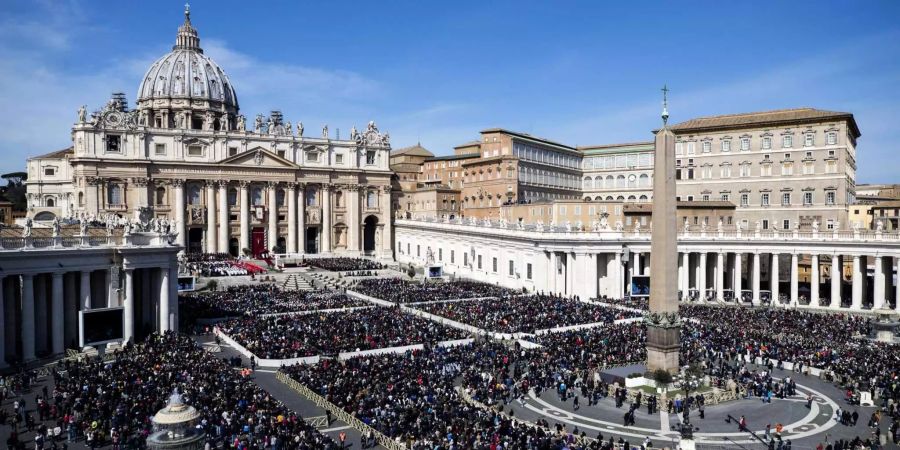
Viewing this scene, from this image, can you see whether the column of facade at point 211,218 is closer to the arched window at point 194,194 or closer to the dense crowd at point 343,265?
the arched window at point 194,194

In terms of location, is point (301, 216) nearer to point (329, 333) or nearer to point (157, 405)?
point (329, 333)

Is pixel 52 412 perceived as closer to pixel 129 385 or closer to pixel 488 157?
pixel 129 385

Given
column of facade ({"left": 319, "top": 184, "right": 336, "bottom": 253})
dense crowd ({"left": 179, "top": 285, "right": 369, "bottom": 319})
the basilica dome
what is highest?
the basilica dome

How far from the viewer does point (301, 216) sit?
287 ft

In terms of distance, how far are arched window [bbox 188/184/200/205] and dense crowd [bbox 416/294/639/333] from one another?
4486cm

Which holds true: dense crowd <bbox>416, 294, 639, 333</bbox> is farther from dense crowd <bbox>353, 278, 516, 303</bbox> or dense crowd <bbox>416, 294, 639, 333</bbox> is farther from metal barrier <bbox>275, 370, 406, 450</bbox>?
metal barrier <bbox>275, 370, 406, 450</bbox>

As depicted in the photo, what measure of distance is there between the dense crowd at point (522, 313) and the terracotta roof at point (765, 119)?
1278 inches

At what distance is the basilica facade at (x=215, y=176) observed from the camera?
254 feet

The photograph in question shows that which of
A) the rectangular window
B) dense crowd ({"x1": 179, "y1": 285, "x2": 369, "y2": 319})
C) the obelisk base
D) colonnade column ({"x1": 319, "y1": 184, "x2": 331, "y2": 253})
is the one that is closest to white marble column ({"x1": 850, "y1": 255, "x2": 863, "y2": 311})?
the obelisk base

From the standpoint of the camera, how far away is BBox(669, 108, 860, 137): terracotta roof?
66.2m

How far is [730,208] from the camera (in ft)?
225

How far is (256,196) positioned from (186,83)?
2619 centimetres

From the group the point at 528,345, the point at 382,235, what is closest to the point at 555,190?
the point at 382,235

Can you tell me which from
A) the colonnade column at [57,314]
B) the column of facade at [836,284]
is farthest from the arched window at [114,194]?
the column of facade at [836,284]
